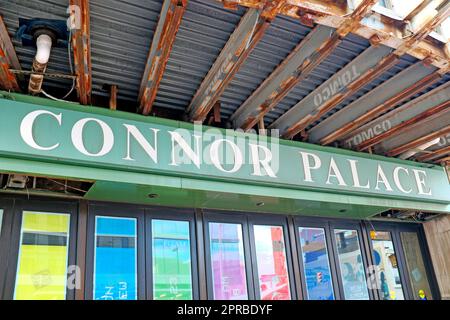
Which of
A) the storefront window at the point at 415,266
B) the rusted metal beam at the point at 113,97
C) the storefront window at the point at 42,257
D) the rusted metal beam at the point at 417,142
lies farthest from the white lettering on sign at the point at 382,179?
the storefront window at the point at 42,257


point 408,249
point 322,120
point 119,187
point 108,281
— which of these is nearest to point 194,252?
point 108,281

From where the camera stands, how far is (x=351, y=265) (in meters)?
5.51

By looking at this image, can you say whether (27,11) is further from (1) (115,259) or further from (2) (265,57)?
(1) (115,259)

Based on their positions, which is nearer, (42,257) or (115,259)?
(42,257)

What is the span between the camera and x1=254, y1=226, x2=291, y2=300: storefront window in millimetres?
4836

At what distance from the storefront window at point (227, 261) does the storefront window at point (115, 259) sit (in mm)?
915

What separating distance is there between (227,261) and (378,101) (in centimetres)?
242

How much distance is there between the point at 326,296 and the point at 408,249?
6.09 feet

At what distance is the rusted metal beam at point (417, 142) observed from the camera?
4879 millimetres

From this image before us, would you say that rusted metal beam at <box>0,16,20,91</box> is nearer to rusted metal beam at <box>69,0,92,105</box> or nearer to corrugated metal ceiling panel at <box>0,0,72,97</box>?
corrugated metal ceiling panel at <box>0,0,72,97</box>

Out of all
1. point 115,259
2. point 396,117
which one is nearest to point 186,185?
point 115,259

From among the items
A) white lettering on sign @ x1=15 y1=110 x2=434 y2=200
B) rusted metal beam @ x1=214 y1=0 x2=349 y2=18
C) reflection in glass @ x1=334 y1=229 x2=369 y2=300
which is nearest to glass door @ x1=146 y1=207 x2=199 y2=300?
white lettering on sign @ x1=15 y1=110 x2=434 y2=200

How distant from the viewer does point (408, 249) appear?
20.3 feet
